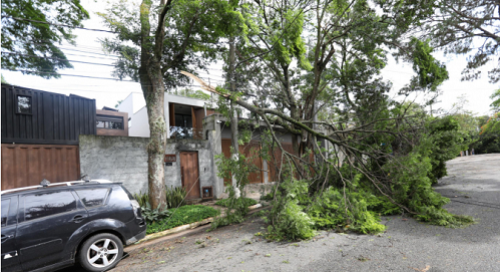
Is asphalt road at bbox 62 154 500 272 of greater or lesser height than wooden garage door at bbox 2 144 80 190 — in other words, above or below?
below

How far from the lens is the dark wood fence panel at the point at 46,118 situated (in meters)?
7.69

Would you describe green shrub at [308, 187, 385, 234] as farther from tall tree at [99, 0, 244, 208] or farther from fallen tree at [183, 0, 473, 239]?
tall tree at [99, 0, 244, 208]

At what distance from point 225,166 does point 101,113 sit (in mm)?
10010

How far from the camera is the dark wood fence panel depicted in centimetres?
769

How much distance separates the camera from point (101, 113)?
14.2 m

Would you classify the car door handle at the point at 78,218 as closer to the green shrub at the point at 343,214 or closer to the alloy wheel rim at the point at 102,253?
the alloy wheel rim at the point at 102,253

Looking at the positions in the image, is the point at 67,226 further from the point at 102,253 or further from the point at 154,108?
the point at 154,108

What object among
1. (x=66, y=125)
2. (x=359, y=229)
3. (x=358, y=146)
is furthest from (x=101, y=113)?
(x=359, y=229)

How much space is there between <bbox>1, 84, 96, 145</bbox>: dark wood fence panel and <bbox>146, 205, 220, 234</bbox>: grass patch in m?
3.98

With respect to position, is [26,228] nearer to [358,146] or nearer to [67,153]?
[67,153]

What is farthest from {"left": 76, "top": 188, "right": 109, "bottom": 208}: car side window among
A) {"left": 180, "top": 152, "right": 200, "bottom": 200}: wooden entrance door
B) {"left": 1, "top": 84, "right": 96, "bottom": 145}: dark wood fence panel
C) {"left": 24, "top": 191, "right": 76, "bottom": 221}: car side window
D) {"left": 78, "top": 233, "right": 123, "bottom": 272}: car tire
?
{"left": 180, "top": 152, "right": 200, "bottom": 200}: wooden entrance door

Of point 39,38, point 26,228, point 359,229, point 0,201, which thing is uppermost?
point 39,38

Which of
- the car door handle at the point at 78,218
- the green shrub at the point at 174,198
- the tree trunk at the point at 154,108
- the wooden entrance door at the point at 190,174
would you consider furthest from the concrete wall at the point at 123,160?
the car door handle at the point at 78,218

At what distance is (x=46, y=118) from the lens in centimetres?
831
